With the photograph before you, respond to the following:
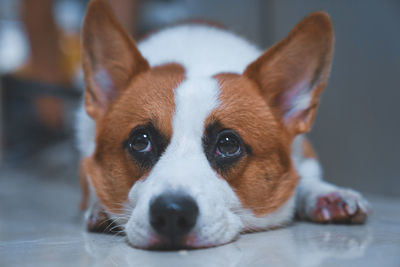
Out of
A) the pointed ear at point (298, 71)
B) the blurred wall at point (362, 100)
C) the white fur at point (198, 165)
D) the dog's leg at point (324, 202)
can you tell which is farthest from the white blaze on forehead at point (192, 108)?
the blurred wall at point (362, 100)

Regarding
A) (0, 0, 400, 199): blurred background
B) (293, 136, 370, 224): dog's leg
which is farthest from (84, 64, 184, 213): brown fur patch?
(0, 0, 400, 199): blurred background

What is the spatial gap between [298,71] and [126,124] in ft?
2.52

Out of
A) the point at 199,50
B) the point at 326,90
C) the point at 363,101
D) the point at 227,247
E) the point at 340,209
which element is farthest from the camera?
the point at 326,90

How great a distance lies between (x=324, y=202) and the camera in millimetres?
1930

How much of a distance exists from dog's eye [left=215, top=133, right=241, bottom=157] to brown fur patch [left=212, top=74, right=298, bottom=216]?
0.11 ft

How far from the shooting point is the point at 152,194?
1384 mm

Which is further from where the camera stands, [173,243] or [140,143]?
[140,143]

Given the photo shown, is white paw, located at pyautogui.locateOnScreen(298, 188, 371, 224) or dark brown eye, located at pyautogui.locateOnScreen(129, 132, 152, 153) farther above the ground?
dark brown eye, located at pyautogui.locateOnScreen(129, 132, 152, 153)

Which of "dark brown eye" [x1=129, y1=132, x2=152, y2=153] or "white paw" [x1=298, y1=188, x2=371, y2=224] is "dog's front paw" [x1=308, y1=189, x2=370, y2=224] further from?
"dark brown eye" [x1=129, y1=132, x2=152, y2=153]

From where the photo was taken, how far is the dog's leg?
184cm

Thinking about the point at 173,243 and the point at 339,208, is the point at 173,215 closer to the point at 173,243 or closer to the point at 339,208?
the point at 173,243

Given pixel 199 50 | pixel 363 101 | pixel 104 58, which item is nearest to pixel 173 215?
pixel 104 58

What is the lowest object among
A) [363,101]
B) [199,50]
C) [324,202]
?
[324,202]

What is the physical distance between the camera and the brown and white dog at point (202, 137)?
1436 millimetres
